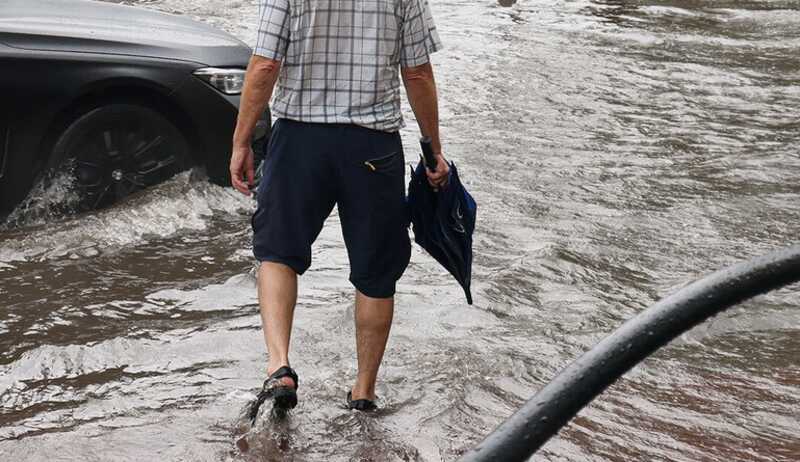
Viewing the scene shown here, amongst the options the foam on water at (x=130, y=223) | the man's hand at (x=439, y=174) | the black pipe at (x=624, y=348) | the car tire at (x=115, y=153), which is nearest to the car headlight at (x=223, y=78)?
the car tire at (x=115, y=153)

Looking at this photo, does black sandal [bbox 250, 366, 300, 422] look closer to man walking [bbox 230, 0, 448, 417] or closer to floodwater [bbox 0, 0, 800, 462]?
man walking [bbox 230, 0, 448, 417]

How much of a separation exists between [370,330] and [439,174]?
0.67 metres

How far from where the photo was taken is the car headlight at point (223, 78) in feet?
22.6

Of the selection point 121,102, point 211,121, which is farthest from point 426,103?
point 121,102

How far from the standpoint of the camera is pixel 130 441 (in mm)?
4301

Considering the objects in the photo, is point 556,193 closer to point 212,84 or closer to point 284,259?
point 212,84

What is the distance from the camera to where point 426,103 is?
4316 millimetres

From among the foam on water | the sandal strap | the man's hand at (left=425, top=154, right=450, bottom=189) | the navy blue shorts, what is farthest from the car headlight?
the sandal strap

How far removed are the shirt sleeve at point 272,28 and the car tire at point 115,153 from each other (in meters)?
2.91

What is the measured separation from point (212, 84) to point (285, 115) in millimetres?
2861

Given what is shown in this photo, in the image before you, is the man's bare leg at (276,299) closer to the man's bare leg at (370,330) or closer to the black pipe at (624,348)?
the man's bare leg at (370,330)

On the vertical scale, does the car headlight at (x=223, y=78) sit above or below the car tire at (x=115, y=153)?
above

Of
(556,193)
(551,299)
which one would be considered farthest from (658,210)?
(551,299)

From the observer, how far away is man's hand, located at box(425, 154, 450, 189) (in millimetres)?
4359
